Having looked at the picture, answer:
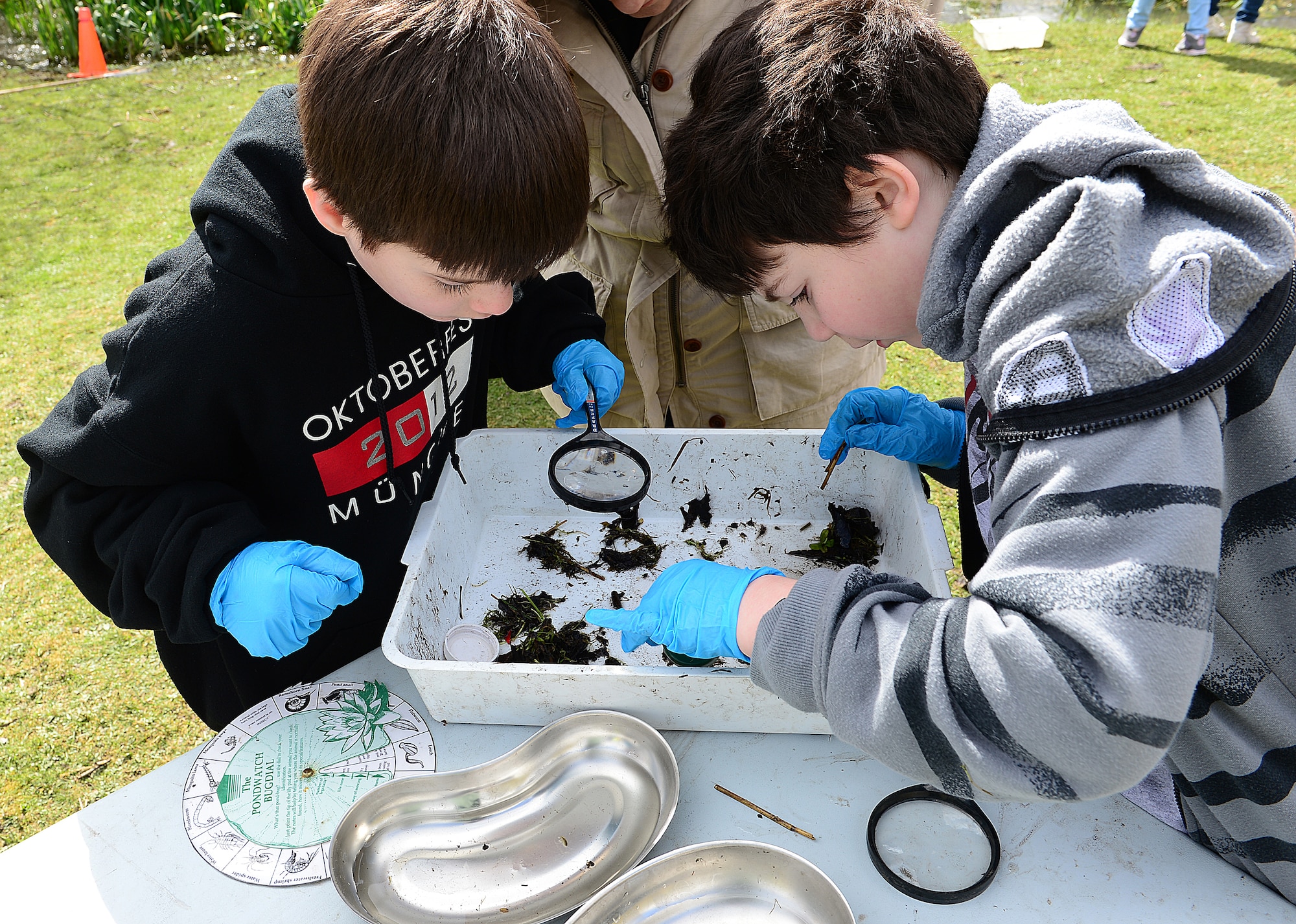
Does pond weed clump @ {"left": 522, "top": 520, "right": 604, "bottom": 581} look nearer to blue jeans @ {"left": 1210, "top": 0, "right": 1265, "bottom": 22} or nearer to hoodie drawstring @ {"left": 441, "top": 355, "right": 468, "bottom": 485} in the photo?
hoodie drawstring @ {"left": 441, "top": 355, "right": 468, "bottom": 485}

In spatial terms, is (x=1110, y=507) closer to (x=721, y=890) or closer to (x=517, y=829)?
(x=721, y=890)

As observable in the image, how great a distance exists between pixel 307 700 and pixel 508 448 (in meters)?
0.66

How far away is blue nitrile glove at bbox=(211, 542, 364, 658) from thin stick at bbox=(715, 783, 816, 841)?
26.0 inches

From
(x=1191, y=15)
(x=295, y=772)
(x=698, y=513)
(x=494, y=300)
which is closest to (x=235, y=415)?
(x=494, y=300)

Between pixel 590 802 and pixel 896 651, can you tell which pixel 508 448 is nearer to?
pixel 590 802

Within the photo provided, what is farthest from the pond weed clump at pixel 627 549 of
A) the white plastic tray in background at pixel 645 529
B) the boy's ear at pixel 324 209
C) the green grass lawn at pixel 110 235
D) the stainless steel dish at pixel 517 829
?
the green grass lawn at pixel 110 235

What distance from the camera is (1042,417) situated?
2.97ft

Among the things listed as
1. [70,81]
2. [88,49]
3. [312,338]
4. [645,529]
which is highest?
[312,338]

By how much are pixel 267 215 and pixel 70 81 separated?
845cm

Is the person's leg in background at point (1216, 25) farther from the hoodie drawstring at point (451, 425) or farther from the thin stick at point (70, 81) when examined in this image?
the thin stick at point (70, 81)

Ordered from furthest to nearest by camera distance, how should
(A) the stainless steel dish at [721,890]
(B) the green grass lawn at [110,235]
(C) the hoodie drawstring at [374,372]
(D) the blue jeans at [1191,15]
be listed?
(D) the blue jeans at [1191,15] < (B) the green grass lawn at [110,235] < (C) the hoodie drawstring at [374,372] < (A) the stainless steel dish at [721,890]

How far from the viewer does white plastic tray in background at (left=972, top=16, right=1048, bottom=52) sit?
296 inches

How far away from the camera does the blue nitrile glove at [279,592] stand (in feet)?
4.18

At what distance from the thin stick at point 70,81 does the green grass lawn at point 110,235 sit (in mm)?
140
